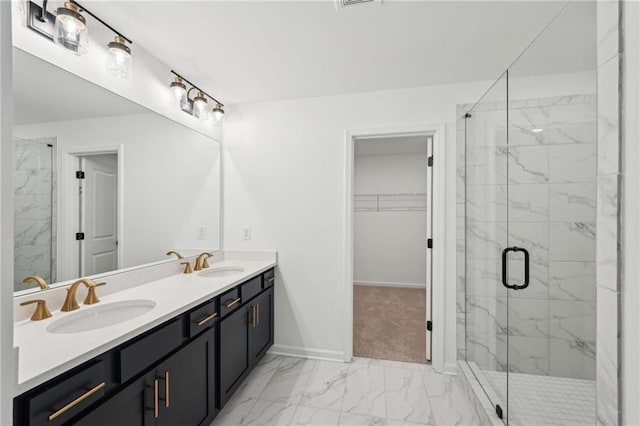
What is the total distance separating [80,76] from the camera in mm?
1372

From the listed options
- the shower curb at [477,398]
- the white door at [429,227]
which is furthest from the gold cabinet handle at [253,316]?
the shower curb at [477,398]

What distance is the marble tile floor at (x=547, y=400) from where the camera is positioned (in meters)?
1.28

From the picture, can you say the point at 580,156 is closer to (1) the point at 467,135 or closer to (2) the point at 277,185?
(1) the point at 467,135

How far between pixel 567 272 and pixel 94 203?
257 cm

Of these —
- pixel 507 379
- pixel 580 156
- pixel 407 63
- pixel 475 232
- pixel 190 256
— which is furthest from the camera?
pixel 190 256

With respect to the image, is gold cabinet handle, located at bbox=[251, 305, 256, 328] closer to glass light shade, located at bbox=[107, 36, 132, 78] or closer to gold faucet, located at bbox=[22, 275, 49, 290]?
gold faucet, located at bbox=[22, 275, 49, 290]

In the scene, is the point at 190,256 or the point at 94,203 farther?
the point at 190,256

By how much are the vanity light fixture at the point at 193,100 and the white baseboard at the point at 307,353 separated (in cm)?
217

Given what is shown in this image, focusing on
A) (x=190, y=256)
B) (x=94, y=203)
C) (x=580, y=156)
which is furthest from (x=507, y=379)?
(x=94, y=203)

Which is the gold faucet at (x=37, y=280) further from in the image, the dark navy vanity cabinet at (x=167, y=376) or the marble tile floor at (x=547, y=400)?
the marble tile floor at (x=547, y=400)

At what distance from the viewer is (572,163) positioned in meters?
1.24

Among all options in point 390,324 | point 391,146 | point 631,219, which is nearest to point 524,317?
point 631,219

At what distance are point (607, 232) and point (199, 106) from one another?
2496mm

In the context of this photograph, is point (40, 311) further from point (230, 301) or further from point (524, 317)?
point (524, 317)
